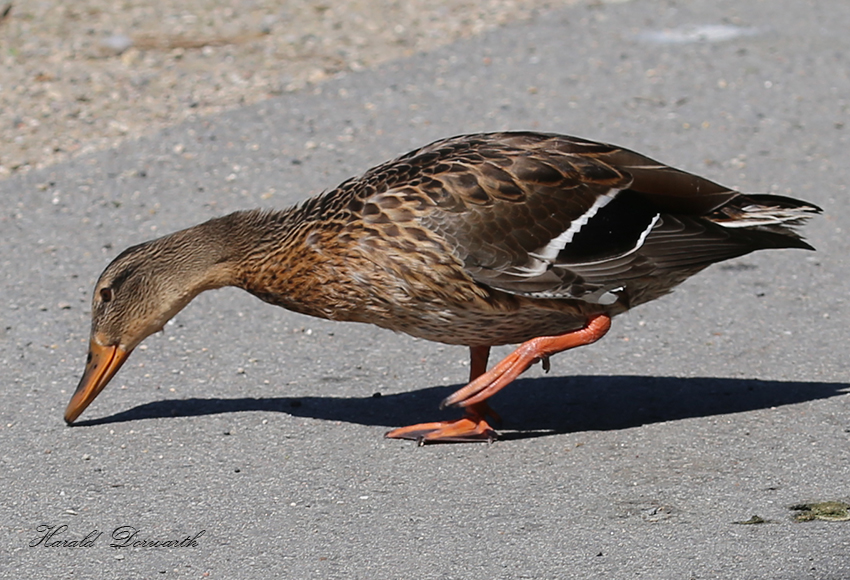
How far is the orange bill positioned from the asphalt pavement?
0.38ft

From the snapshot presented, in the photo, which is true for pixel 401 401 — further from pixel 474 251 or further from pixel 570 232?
pixel 570 232

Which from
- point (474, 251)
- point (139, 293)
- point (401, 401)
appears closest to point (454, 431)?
point (401, 401)

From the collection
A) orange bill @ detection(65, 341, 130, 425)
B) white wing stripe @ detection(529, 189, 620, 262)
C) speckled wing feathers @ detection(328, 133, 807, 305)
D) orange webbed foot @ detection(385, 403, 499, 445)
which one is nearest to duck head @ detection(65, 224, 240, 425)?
orange bill @ detection(65, 341, 130, 425)

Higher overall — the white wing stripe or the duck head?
the white wing stripe

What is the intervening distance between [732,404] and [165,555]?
2582 millimetres

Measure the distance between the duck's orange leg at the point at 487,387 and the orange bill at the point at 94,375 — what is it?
124 cm

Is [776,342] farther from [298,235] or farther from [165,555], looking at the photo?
[165,555]

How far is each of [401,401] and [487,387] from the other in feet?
2.33

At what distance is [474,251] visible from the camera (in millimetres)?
4918

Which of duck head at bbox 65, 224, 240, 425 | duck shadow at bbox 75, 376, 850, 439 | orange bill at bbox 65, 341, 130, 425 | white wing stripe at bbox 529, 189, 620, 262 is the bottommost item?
duck shadow at bbox 75, 376, 850, 439

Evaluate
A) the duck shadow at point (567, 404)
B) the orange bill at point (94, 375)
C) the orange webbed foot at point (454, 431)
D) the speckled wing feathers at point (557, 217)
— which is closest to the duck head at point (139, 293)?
the orange bill at point (94, 375)

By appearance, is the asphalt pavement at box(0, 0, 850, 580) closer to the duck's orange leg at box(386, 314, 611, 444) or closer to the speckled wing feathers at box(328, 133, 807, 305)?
the duck's orange leg at box(386, 314, 611, 444)

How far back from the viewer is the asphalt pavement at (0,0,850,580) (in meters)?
4.34

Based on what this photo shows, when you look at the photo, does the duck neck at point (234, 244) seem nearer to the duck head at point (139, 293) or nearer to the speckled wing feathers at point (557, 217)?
the duck head at point (139, 293)
